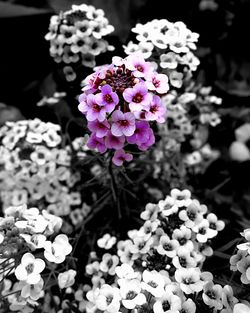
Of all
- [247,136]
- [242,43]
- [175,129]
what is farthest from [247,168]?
[242,43]

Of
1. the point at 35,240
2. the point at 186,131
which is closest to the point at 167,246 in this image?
the point at 35,240

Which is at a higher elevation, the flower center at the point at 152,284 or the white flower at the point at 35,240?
the white flower at the point at 35,240

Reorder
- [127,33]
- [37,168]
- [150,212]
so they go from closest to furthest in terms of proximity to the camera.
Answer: [150,212] → [37,168] → [127,33]

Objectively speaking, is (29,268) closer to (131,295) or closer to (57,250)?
(57,250)

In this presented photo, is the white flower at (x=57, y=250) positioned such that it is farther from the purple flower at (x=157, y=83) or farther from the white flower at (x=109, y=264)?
the purple flower at (x=157, y=83)

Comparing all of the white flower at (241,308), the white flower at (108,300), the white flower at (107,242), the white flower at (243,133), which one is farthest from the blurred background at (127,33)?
the white flower at (241,308)

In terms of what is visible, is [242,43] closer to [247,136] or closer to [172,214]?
[247,136]
